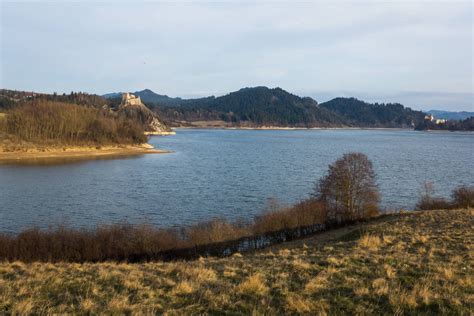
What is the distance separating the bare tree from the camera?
92.0 feet

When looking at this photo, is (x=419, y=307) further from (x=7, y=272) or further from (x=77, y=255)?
(x=77, y=255)

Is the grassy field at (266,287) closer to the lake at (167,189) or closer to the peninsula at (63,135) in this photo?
the lake at (167,189)

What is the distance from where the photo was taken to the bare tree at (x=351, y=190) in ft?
92.0

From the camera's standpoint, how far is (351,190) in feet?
93.1

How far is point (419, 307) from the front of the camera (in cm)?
732

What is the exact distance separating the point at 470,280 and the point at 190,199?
102ft

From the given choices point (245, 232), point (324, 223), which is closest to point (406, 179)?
point (324, 223)

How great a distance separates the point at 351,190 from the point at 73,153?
7471cm


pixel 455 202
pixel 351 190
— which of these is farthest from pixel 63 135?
pixel 455 202

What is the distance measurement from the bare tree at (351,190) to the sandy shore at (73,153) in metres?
63.8

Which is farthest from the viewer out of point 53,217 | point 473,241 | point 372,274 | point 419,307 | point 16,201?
point 16,201

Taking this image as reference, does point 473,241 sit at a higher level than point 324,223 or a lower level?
higher

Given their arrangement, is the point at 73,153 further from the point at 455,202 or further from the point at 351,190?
the point at 455,202

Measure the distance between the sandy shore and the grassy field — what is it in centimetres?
7300
